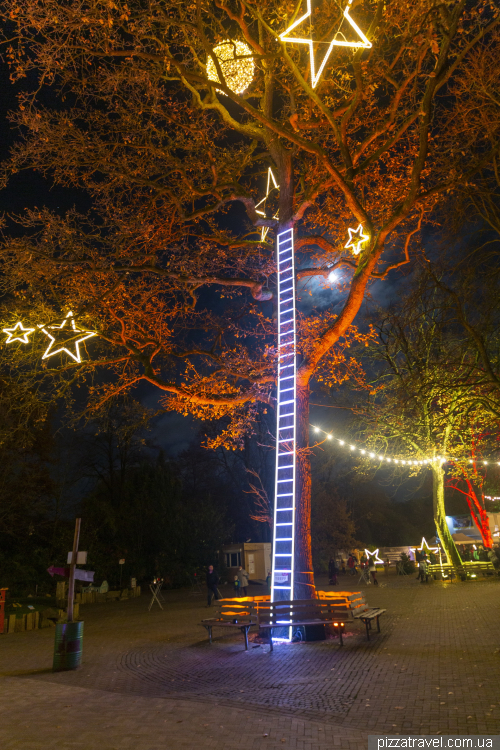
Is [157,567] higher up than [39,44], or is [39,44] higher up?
[39,44]

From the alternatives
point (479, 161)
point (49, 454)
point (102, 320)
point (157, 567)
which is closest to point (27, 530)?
point (49, 454)

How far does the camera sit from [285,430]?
11555 millimetres

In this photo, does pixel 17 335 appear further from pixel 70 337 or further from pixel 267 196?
pixel 267 196

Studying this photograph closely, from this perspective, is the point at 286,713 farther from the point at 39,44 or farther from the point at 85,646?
the point at 39,44

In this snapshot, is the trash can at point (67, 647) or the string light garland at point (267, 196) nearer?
the trash can at point (67, 647)

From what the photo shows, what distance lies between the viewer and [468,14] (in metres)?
8.27

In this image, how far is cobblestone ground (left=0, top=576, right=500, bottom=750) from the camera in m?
4.87

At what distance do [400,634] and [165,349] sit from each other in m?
8.16

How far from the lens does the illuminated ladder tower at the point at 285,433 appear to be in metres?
10.9
